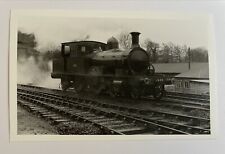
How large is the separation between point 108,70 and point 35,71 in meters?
0.29

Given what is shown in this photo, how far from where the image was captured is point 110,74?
1.39 m

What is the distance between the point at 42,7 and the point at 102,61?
0.32 m

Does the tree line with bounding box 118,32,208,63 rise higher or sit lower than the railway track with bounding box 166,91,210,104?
higher

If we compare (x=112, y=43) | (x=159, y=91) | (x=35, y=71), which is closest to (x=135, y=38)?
(x=112, y=43)

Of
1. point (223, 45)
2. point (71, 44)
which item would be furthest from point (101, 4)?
point (223, 45)

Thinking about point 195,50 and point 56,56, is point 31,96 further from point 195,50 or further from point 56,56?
point 195,50

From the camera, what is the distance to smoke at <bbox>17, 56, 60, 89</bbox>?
134 centimetres

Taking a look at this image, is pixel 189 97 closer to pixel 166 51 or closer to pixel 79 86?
pixel 166 51

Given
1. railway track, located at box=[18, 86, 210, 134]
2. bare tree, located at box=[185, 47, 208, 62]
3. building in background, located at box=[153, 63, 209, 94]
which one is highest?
bare tree, located at box=[185, 47, 208, 62]

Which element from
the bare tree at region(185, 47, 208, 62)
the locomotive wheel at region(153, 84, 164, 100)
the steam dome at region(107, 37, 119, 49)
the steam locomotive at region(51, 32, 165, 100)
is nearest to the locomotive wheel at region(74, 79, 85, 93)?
the steam locomotive at region(51, 32, 165, 100)

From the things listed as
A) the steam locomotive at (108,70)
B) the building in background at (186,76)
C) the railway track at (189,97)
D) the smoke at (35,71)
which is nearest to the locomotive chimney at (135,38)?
the steam locomotive at (108,70)

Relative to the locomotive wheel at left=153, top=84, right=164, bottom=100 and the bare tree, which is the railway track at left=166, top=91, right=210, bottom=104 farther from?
the bare tree

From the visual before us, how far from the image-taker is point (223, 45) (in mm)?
1455

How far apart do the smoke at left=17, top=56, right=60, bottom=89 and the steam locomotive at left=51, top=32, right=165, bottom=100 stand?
3cm
